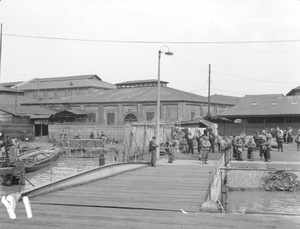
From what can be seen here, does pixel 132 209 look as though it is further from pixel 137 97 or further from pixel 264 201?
pixel 137 97

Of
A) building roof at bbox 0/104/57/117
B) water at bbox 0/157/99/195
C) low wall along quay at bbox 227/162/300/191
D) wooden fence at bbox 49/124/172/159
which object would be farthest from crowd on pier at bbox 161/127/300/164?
building roof at bbox 0/104/57/117

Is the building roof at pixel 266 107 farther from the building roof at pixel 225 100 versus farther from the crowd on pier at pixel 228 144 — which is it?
the building roof at pixel 225 100

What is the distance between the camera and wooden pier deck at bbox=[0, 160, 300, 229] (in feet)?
28.2

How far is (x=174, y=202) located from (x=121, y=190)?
2.96 m

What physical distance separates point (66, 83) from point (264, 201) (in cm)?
7888

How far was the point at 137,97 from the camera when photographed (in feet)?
208

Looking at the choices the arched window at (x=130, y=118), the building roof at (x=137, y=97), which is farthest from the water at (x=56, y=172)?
the building roof at (x=137, y=97)

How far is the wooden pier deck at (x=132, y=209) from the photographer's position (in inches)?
338

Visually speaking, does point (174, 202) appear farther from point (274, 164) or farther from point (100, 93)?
point (100, 93)

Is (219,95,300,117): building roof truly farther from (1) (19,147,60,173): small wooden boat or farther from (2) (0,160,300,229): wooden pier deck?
(2) (0,160,300,229): wooden pier deck

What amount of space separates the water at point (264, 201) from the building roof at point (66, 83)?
71.9 metres

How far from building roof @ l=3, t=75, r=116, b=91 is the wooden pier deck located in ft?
251

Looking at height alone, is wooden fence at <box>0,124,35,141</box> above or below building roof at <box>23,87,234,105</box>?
below

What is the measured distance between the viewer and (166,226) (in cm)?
847
